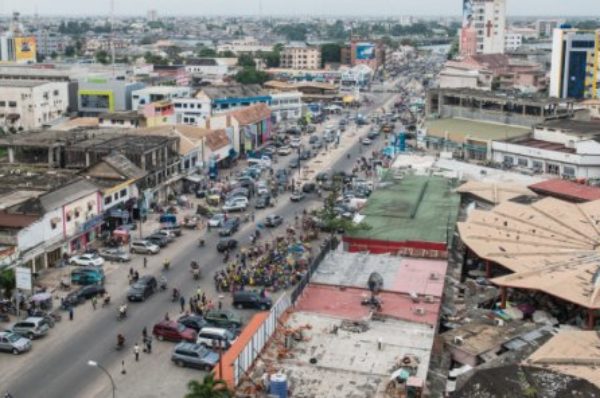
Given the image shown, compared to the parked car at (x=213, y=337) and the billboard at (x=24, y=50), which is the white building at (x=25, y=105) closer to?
the billboard at (x=24, y=50)

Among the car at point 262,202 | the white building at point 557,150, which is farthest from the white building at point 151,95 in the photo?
the white building at point 557,150

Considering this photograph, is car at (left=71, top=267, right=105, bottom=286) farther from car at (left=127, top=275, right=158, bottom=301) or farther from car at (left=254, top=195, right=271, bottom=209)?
car at (left=254, top=195, right=271, bottom=209)

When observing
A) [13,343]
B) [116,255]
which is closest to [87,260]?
[116,255]

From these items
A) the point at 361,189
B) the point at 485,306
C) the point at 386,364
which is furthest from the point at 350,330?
the point at 361,189

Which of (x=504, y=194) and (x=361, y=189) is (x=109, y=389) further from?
(x=361, y=189)

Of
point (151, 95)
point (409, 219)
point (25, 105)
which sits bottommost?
point (409, 219)

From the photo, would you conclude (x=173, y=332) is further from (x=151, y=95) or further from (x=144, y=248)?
(x=151, y=95)
